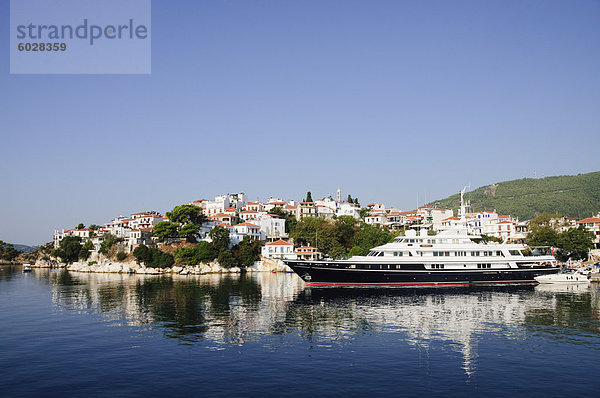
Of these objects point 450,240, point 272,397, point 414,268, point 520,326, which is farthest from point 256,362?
point 450,240

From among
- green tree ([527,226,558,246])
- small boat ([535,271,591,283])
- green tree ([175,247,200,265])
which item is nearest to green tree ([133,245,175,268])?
green tree ([175,247,200,265])

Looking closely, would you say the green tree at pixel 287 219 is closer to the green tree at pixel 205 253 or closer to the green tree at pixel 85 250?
the green tree at pixel 205 253

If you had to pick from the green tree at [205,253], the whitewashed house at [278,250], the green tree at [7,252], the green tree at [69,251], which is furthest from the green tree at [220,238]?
the green tree at [7,252]

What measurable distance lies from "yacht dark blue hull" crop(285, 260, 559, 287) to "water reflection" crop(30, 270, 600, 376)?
2313mm

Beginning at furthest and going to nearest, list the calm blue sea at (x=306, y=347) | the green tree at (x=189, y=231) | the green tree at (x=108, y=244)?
the green tree at (x=108, y=244), the green tree at (x=189, y=231), the calm blue sea at (x=306, y=347)

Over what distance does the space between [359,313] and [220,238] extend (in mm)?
66279

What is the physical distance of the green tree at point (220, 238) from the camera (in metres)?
96.4

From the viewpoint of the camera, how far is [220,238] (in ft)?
321

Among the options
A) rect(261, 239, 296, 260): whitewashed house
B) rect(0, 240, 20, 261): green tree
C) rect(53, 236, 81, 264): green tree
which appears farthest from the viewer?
rect(0, 240, 20, 261): green tree

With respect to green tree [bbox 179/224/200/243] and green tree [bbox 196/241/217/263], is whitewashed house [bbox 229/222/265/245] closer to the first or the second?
green tree [bbox 179/224/200/243]

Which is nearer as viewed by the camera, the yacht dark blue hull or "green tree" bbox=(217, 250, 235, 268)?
the yacht dark blue hull

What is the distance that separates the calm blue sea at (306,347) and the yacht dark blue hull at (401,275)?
8.18m

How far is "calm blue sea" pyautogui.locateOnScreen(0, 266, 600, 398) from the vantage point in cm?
1875

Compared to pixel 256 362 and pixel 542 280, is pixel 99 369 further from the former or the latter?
pixel 542 280
